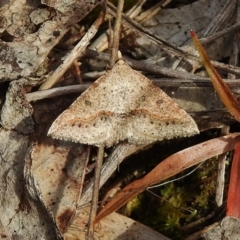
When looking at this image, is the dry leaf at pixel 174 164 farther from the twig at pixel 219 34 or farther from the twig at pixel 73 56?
the twig at pixel 73 56

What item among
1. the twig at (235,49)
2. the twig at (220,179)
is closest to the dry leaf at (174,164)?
A: the twig at (220,179)

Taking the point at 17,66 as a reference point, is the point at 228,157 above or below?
below

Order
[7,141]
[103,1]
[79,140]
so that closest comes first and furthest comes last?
1. [79,140]
2. [7,141]
3. [103,1]

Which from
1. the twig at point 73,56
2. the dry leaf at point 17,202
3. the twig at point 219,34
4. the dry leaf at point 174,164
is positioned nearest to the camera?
the dry leaf at point 17,202

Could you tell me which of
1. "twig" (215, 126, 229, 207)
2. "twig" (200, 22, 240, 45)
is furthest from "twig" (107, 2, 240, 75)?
"twig" (215, 126, 229, 207)

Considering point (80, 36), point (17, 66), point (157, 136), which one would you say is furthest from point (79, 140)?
point (80, 36)

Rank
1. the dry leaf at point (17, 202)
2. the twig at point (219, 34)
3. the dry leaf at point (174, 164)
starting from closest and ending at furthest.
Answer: the dry leaf at point (17, 202) < the dry leaf at point (174, 164) < the twig at point (219, 34)

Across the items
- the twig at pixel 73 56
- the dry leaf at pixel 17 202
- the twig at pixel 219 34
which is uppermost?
the twig at pixel 219 34

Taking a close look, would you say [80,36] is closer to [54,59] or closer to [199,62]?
[54,59]

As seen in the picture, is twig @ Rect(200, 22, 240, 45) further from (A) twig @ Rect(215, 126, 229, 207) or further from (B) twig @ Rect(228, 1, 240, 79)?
(A) twig @ Rect(215, 126, 229, 207)
